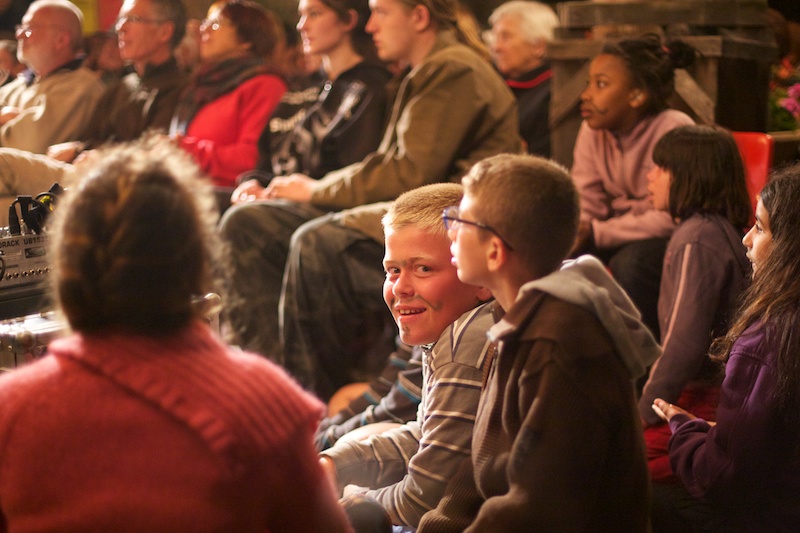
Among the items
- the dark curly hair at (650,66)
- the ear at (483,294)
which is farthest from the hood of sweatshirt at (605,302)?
the dark curly hair at (650,66)

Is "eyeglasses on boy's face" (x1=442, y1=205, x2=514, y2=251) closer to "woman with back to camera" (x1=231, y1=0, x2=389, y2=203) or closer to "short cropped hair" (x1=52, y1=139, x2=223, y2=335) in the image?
"short cropped hair" (x1=52, y1=139, x2=223, y2=335)

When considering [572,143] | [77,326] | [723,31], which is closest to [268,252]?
[572,143]

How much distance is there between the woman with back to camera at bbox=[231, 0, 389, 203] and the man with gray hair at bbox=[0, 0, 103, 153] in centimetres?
114

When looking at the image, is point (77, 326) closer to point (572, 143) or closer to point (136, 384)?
point (136, 384)

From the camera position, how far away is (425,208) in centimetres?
185

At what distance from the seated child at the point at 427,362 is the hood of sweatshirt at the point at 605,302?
9.7 inches

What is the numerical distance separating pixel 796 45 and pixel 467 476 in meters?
4.84

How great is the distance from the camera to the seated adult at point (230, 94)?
161 inches

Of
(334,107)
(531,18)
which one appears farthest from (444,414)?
(531,18)

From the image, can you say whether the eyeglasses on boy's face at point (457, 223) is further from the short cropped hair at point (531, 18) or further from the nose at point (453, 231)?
the short cropped hair at point (531, 18)

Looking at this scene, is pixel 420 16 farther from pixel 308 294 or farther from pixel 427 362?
pixel 427 362

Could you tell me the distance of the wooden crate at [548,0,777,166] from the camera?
10.5 ft

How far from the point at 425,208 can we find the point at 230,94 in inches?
101

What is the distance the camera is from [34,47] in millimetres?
4574
